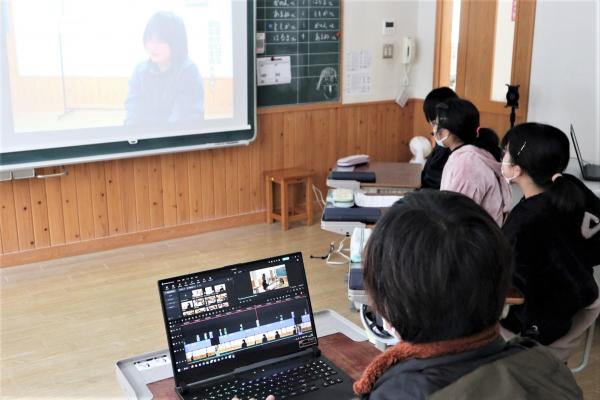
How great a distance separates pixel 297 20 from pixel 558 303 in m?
3.65

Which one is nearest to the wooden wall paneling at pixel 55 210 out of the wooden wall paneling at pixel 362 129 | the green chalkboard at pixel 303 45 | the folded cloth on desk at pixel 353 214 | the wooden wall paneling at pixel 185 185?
the wooden wall paneling at pixel 185 185

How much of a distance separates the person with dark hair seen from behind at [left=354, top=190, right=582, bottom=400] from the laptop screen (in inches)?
24.0

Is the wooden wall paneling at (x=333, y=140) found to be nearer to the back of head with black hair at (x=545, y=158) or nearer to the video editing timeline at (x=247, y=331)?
the back of head with black hair at (x=545, y=158)

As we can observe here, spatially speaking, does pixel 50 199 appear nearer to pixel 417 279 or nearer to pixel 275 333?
pixel 275 333

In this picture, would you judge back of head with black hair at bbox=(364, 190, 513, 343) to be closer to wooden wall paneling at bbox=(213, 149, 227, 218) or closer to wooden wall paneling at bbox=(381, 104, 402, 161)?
wooden wall paneling at bbox=(213, 149, 227, 218)

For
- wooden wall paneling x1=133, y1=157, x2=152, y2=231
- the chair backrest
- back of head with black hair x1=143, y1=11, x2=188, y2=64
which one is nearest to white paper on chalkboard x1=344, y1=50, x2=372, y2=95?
back of head with black hair x1=143, y1=11, x2=188, y2=64

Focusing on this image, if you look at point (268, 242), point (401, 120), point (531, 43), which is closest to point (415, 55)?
point (401, 120)

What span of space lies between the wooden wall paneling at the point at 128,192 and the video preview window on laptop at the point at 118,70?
0.25 metres

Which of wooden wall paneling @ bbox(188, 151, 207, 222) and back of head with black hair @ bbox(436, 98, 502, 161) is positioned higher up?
back of head with black hair @ bbox(436, 98, 502, 161)

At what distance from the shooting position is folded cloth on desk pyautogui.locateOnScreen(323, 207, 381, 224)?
122 inches

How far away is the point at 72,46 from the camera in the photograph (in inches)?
173

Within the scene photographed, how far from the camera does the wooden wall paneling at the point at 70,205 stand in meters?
4.60

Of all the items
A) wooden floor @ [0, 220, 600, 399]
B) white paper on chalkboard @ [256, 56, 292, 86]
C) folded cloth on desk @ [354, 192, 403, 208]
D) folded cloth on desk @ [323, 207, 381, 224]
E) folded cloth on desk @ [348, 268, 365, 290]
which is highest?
white paper on chalkboard @ [256, 56, 292, 86]

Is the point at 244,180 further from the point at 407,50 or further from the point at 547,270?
the point at 547,270
